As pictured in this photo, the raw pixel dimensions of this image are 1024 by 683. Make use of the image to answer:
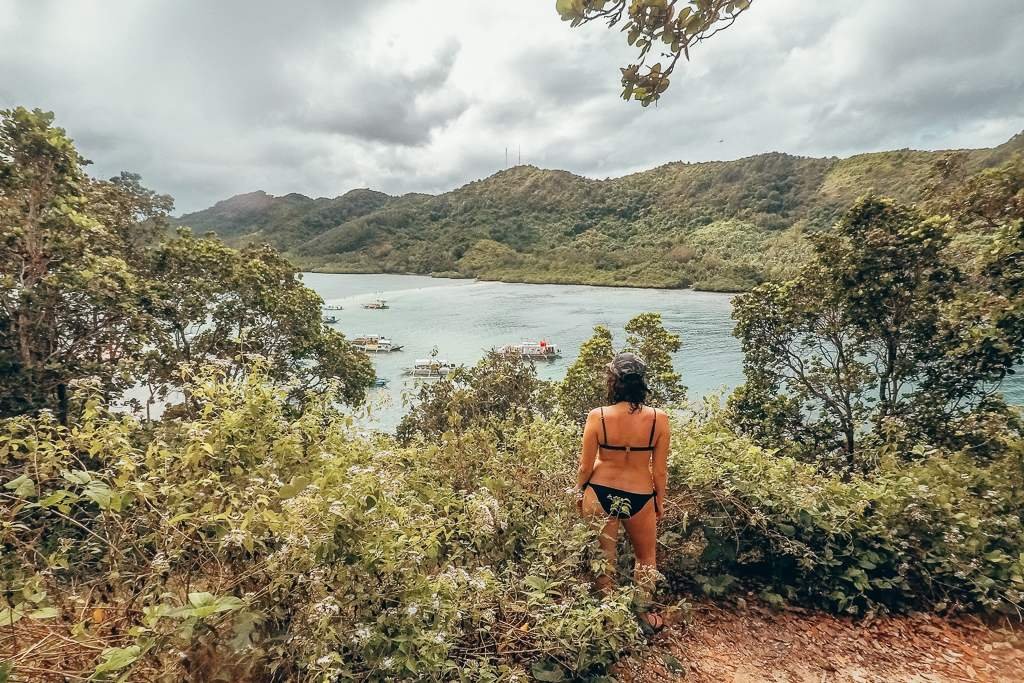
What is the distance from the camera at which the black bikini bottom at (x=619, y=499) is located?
2660mm

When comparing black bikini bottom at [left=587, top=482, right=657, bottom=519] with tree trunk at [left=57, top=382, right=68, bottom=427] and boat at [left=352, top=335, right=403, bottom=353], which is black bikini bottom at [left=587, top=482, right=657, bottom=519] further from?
boat at [left=352, top=335, right=403, bottom=353]

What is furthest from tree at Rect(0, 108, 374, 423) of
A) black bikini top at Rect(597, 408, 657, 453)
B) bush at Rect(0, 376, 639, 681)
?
black bikini top at Rect(597, 408, 657, 453)

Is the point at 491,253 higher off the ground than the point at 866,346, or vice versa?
the point at 491,253

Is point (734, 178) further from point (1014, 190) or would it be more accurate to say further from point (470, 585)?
point (470, 585)

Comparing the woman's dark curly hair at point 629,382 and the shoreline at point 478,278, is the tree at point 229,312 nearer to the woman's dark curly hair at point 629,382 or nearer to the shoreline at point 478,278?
the woman's dark curly hair at point 629,382

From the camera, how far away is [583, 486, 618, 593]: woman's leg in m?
2.69

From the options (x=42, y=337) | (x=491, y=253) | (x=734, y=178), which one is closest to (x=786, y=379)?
(x=42, y=337)

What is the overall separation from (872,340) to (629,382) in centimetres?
887

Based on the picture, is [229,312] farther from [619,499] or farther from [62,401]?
[619,499]

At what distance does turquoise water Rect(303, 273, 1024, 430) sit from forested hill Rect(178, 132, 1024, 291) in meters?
6.24

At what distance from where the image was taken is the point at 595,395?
35.4ft

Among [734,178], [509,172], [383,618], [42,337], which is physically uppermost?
[509,172]

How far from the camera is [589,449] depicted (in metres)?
2.75

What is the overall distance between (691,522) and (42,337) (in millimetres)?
9240
